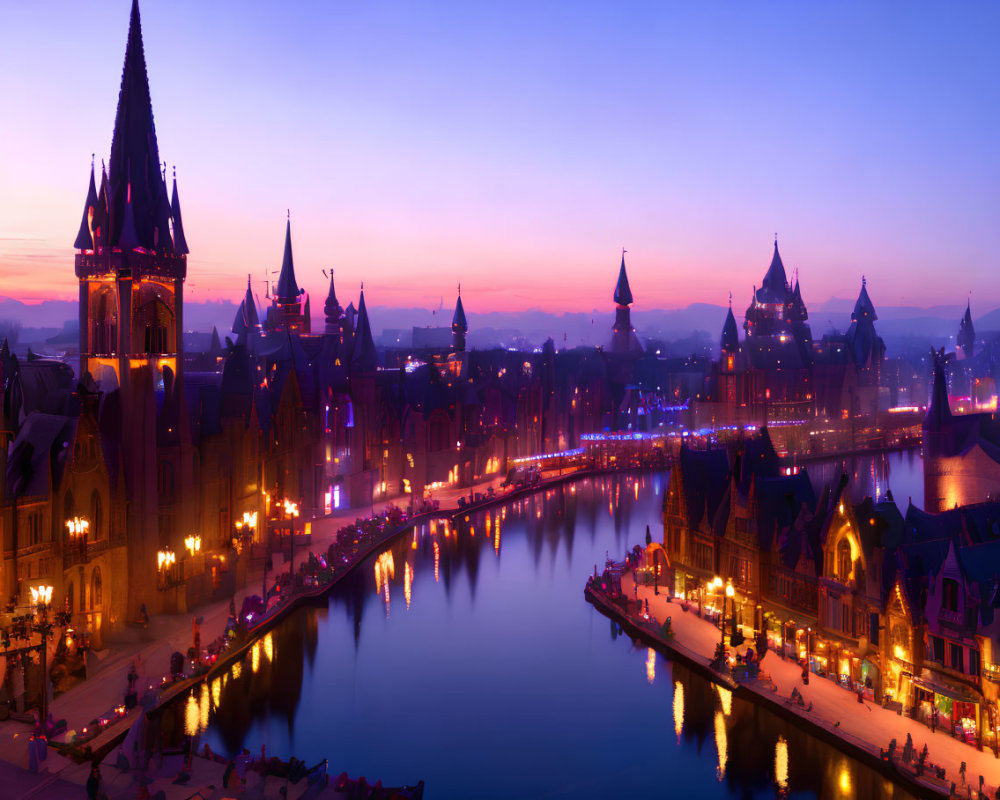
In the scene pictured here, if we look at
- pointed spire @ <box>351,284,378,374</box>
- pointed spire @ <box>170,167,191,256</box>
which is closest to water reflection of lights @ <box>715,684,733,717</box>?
pointed spire @ <box>170,167,191,256</box>

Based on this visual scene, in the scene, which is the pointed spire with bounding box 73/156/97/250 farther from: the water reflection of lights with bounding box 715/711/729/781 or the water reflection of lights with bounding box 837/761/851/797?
the water reflection of lights with bounding box 837/761/851/797

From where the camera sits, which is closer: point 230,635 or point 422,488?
point 230,635

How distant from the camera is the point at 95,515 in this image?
142 ft

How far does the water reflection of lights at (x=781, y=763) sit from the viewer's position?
3231 cm

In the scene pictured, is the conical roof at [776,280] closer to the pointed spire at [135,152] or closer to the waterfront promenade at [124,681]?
the waterfront promenade at [124,681]

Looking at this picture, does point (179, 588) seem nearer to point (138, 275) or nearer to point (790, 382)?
point (138, 275)

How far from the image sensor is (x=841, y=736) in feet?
111

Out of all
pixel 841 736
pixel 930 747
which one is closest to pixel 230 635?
pixel 841 736

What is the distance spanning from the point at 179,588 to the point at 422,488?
4290 cm

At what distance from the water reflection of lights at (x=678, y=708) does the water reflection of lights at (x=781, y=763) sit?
13.0ft

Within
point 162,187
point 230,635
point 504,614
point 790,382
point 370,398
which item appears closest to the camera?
point 230,635

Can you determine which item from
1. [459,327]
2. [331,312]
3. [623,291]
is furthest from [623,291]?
[331,312]

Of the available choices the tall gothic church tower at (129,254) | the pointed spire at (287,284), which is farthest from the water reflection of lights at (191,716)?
the pointed spire at (287,284)

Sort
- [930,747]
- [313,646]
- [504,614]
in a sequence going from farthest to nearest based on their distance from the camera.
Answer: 1. [504,614]
2. [313,646]
3. [930,747]
